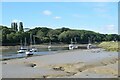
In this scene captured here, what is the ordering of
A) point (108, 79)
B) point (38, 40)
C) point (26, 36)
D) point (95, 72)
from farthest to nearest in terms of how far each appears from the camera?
point (38, 40) < point (26, 36) < point (95, 72) < point (108, 79)

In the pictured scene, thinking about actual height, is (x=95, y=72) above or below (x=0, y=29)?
below

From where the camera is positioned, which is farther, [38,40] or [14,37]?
[38,40]

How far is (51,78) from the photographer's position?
28.3 m

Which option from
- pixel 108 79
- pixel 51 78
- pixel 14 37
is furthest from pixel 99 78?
pixel 14 37

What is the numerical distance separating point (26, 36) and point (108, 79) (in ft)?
512

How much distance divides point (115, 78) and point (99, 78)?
4.84ft

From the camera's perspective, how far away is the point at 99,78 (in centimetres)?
2770

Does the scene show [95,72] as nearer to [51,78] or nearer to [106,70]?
[106,70]

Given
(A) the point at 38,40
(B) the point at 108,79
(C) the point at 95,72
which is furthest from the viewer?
(A) the point at 38,40

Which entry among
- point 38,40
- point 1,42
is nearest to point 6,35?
point 1,42

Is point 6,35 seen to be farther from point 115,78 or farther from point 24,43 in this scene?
point 115,78

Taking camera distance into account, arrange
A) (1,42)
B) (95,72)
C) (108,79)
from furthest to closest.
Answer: (1,42) → (95,72) → (108,79)

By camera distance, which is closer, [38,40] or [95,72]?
[95,72]

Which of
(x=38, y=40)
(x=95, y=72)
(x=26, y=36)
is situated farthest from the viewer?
(x=38, y=40)
